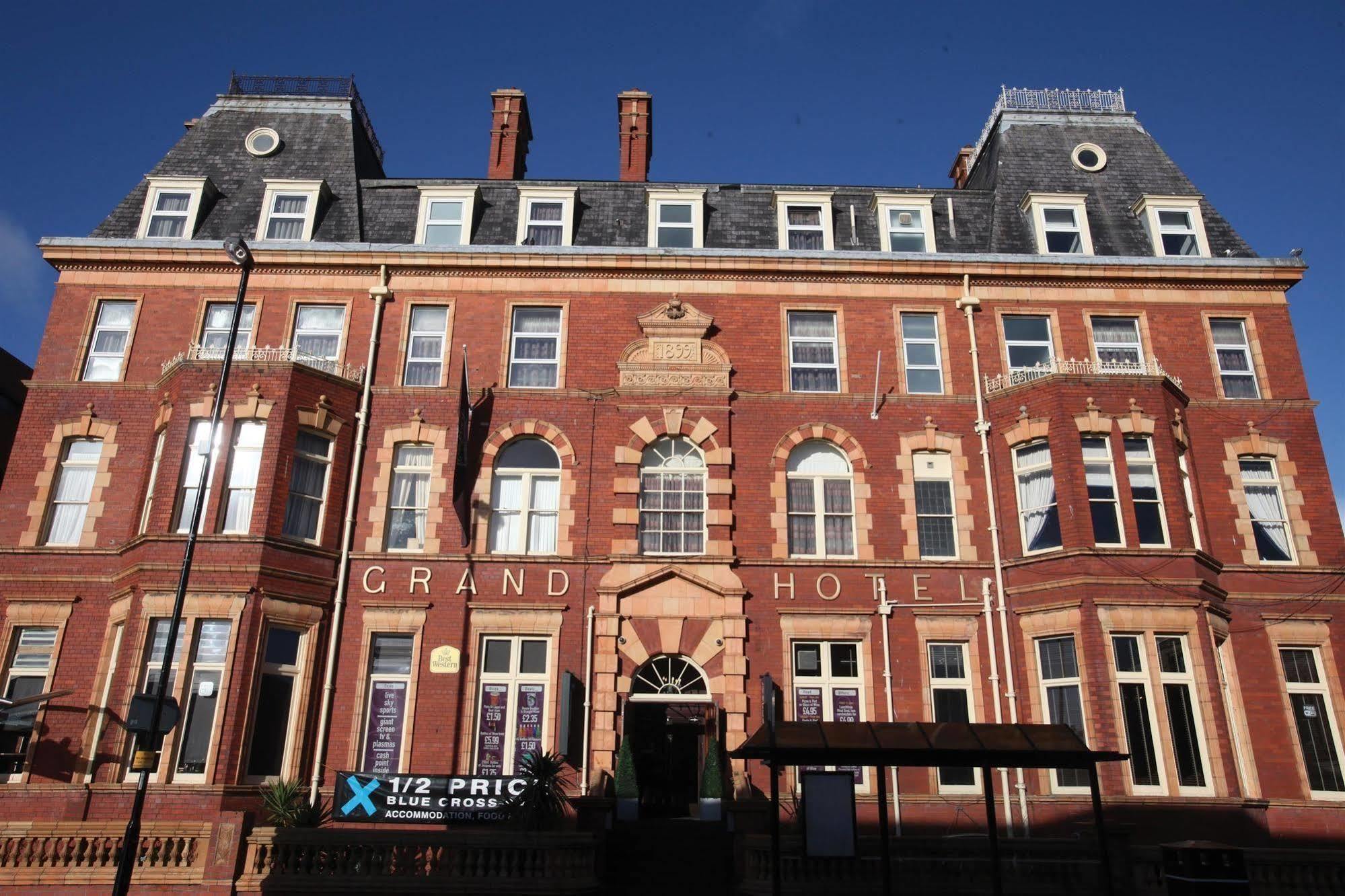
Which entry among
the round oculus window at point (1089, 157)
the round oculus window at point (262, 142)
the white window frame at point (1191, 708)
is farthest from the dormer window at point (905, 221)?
the round oculus window at point (262, 142)

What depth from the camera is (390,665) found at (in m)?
21.7

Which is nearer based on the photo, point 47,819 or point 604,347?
point 47,819

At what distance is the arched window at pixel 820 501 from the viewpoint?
22906 millimetres

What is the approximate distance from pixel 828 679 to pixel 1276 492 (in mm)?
11893

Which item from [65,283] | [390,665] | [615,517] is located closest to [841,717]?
[615,517]

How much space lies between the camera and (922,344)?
2478 centimetres

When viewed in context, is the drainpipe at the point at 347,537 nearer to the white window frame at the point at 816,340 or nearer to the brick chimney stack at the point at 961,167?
the white window frame at the point at 816,340

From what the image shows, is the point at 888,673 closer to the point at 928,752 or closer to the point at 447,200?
the point at 928,752

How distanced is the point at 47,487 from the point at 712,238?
17249 mm

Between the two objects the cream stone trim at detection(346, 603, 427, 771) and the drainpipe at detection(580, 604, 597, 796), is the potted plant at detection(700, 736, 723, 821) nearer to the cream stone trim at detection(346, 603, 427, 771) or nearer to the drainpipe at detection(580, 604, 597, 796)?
the drainpipe at detection(580, 604, 597, 796)

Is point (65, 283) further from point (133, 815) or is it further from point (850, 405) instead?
point (850, 405)

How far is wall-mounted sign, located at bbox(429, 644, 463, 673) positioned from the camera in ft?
70.0

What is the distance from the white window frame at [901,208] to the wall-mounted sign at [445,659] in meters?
15.1

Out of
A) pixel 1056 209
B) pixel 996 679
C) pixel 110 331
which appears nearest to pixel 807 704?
pixel 996 679
